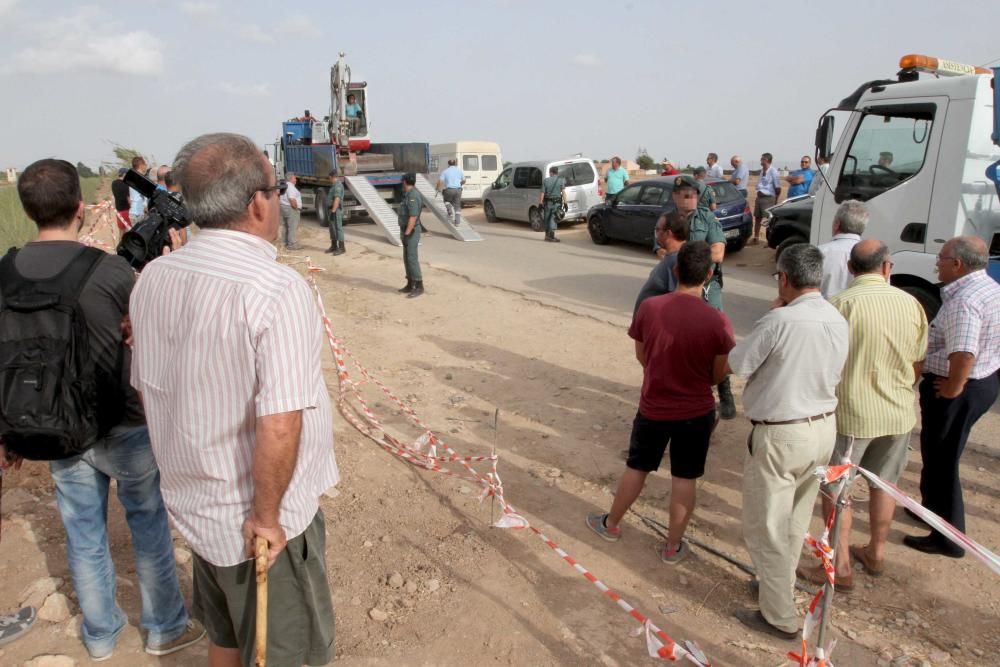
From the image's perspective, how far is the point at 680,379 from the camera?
3.32 metres

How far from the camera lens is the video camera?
9.21 feet

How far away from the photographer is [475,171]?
21688 mm

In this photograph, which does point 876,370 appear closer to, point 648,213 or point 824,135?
point 824,135

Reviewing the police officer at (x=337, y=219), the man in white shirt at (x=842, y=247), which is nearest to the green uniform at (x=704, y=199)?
the man in white shirt at (x=842, y=247)

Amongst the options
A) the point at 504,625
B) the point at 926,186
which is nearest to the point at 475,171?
the point at 926,186

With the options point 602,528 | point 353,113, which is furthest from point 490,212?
point 602,528

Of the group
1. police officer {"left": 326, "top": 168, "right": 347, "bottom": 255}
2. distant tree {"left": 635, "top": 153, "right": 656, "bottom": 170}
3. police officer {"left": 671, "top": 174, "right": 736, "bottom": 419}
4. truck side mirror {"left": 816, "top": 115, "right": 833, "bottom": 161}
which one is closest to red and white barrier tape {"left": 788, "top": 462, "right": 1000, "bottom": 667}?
police officer {"left": 671, "top": 174, "right": 736, "bottom": 419}

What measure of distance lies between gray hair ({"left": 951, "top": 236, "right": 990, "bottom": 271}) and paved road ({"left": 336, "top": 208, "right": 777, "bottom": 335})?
4.33 meters

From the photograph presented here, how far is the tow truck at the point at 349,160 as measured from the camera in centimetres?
1630

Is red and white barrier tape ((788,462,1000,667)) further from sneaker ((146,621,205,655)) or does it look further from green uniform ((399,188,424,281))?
green uniform ((399,188,424,281))

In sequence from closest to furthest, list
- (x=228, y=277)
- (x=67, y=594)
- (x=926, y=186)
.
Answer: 1. (x=228, y=277)
2. (x=67, y=594)
3. (x=926, y=186)

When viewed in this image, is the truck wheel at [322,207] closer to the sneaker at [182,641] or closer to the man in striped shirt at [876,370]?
the sneaker at [182,641]

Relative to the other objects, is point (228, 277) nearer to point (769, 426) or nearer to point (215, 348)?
point (215, 348)

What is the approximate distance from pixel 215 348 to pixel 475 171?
20629 mm
